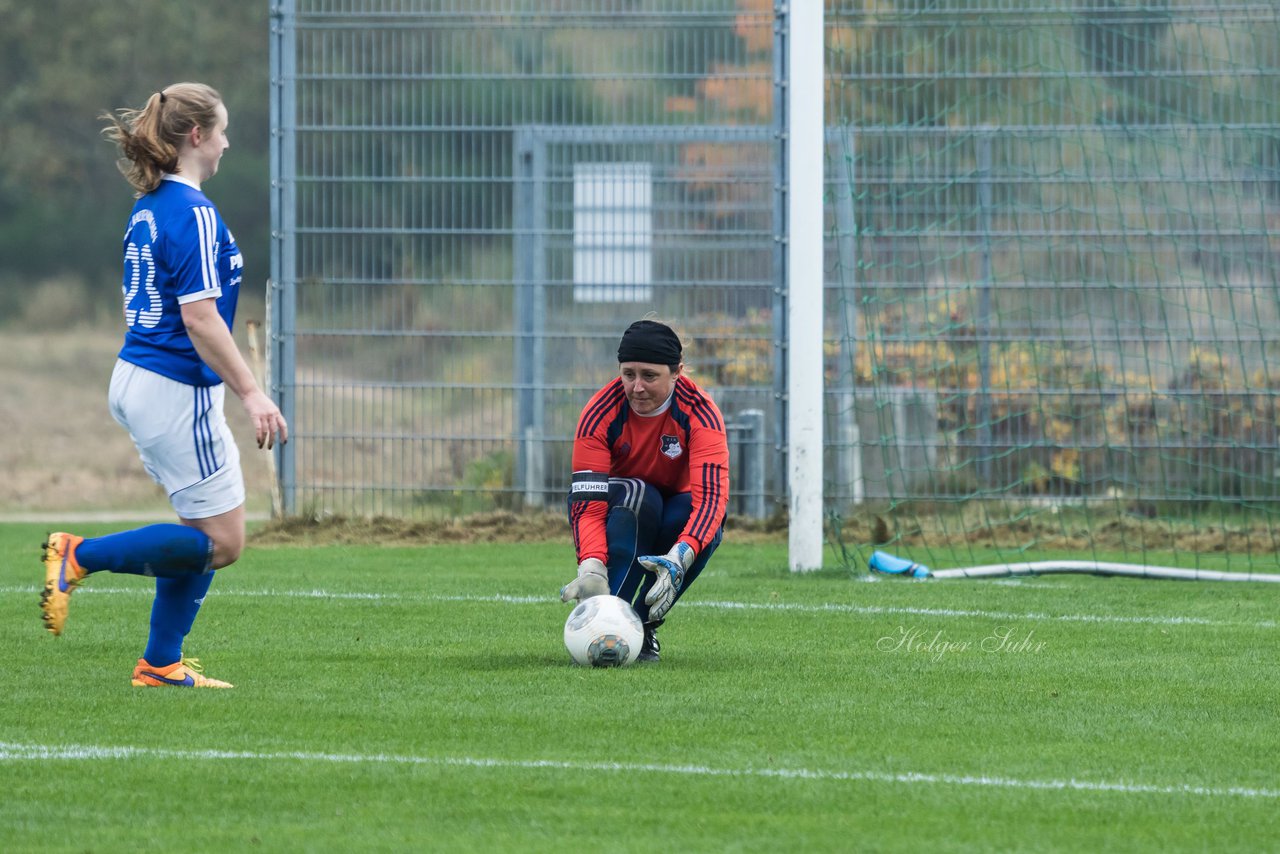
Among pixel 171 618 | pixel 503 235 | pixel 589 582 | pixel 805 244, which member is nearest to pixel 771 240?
pixel 503 235

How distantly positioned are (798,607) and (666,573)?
2.01 metres

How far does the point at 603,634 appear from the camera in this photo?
5879 mm

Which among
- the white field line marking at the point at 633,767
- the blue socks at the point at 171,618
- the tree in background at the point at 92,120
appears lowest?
the white field line marking at the point at 633,767

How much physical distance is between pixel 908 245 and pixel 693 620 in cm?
469

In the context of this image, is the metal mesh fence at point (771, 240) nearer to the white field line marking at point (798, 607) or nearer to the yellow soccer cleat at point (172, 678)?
the white field line marking at point (798, 607)

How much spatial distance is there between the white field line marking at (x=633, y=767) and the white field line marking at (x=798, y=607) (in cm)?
319

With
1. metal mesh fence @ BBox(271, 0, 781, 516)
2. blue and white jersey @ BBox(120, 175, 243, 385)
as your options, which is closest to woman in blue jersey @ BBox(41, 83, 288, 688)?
blue and white jersey @ BBox(120, 175, 243, 385)

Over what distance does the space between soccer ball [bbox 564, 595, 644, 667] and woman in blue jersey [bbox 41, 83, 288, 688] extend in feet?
3.82

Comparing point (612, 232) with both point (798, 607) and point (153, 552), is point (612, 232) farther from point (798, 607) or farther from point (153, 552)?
point (153, 552)

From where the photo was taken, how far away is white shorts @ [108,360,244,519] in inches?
205

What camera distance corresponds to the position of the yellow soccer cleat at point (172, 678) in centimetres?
553

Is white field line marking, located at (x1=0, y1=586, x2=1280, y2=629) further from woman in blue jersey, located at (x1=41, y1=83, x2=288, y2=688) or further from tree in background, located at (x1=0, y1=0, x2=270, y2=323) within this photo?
tree in background, located at (x1=0, y1=0, x2=270, y2=323)

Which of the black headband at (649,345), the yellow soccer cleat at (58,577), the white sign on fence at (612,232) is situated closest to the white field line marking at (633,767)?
the yellow soccer cleat at (58,577)

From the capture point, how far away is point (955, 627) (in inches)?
280
